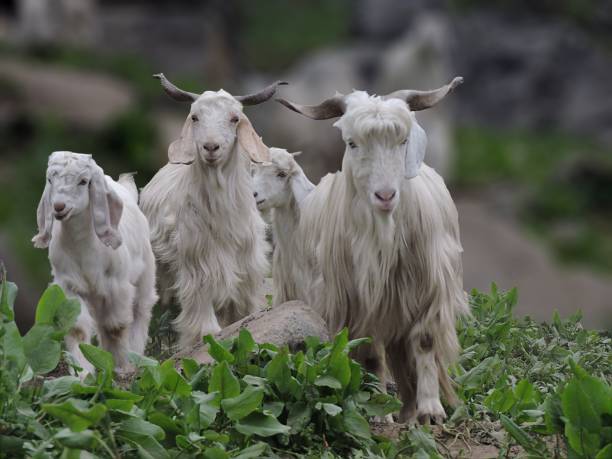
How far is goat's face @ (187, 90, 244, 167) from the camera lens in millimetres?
8336

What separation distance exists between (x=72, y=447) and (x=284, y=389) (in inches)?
46.2

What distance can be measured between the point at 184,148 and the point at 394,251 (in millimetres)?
1431

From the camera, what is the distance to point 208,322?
8852mm

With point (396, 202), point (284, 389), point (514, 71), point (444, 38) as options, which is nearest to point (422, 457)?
point (284, 389)

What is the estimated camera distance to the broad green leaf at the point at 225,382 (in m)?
7.19

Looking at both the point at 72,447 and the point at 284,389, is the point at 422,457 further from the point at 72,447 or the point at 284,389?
the point at 72,447

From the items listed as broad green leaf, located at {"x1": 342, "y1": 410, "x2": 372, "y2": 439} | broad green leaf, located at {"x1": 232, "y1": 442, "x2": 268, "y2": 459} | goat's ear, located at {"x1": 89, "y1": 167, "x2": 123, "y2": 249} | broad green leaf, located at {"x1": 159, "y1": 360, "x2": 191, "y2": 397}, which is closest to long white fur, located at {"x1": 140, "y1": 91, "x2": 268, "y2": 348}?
goat's ear, located at {"x1": 89, "y1": 167, "x2": 123, "y2": 249}

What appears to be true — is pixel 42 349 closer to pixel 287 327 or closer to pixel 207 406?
pixel 207 406

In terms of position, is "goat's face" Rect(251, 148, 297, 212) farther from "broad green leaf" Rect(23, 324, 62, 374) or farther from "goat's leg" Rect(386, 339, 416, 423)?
"broad green leaf" Rect(23, 324, 62, 374)

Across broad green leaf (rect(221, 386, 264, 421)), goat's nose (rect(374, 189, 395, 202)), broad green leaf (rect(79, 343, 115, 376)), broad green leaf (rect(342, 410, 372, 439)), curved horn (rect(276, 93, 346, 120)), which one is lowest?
broad green leaf (rect(342, 410, 372, 439))

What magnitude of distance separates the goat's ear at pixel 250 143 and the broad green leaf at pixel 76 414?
82.4 inches

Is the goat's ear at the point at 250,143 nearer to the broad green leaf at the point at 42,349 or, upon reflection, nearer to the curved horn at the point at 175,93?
the curved horn at the point at 175,93

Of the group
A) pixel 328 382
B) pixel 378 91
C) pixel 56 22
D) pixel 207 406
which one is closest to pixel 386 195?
pixel 328 382

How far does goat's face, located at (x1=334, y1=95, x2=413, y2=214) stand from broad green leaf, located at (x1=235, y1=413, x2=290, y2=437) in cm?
114
